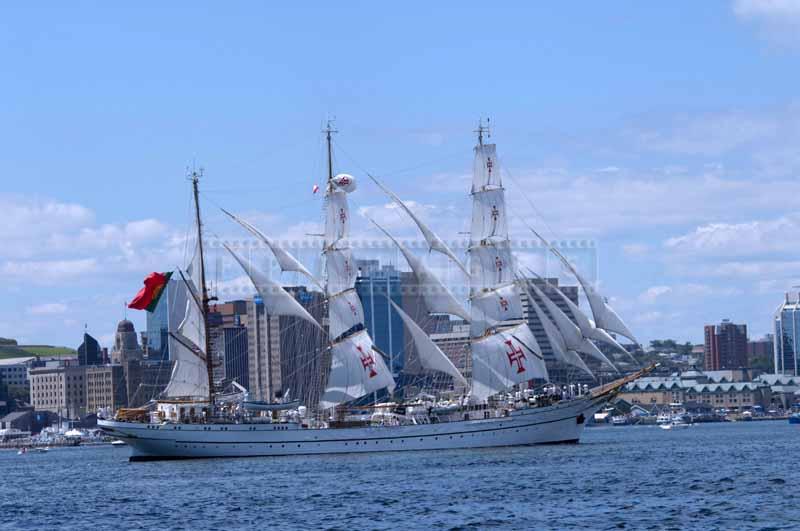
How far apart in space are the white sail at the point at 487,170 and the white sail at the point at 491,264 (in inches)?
175

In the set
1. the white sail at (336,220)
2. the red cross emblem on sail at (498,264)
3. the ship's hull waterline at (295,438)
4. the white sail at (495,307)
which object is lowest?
the ship's hull waterline at (295,438)

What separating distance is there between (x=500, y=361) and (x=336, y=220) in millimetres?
16653

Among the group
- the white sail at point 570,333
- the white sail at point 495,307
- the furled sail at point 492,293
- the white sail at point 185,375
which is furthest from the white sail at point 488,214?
the white sail at point 185,375

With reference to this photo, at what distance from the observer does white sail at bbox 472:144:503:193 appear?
118 meters

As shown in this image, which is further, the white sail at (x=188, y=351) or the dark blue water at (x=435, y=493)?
the white sail at (x=188, y=351)

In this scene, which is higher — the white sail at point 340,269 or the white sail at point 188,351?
the white sail at point 340,269

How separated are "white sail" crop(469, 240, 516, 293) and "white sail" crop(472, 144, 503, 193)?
14.6 feet

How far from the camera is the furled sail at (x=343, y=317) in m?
118

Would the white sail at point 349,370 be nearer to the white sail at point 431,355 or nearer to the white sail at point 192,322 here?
the white sail at point 431,355

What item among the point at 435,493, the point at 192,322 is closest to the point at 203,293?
the point at 192,322

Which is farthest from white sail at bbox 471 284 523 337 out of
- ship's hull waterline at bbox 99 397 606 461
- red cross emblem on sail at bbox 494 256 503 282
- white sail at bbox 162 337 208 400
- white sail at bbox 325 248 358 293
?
white sail at bbox 162 337 208 400

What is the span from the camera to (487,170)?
117875mm

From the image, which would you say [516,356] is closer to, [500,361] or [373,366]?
[500,361]

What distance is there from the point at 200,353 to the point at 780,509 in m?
62.7
